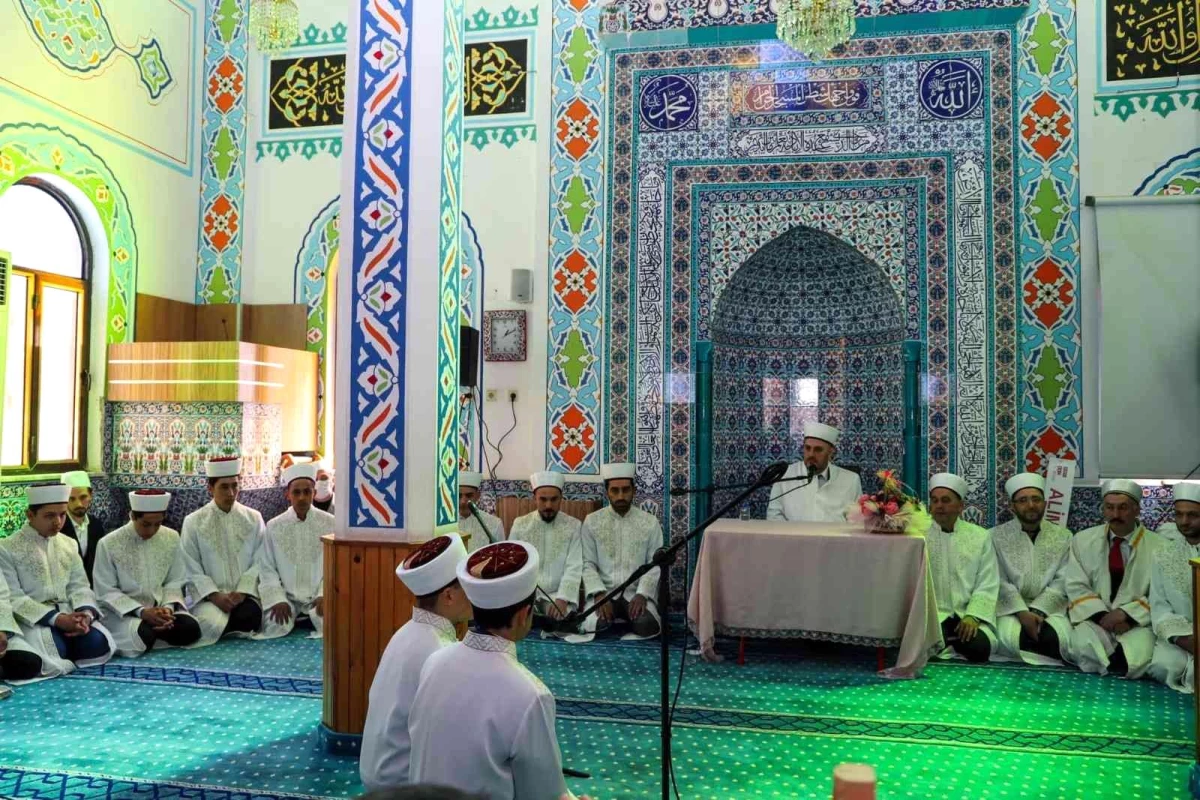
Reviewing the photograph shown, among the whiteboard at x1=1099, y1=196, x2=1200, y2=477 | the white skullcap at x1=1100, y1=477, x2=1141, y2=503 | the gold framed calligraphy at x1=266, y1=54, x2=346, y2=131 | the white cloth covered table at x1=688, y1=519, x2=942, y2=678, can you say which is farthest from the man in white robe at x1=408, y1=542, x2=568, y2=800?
the gold framed calligraphy at x1=266, y1=54, x2=346, y2=131

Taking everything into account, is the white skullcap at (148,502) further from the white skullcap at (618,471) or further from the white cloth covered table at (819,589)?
the white cloth covered table at (819,589)

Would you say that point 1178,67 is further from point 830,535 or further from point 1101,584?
point 830,535

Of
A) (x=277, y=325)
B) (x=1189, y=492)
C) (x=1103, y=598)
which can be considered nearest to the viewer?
(x=1189, y=492)

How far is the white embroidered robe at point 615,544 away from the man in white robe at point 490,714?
3.85m

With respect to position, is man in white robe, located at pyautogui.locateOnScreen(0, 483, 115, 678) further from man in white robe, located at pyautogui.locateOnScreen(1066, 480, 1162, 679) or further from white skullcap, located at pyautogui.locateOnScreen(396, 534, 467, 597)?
man in white robe, located at pyautogui.locateOnScreen(1066, 480, 1162, 679)

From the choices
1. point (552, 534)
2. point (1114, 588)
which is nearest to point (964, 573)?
point (1114, 588)

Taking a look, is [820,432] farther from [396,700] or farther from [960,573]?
[396,700]

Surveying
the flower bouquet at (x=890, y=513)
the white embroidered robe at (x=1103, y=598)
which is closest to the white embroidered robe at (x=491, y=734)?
the flower bouquet at (x=890, y=513)

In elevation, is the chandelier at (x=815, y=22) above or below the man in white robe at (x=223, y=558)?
above

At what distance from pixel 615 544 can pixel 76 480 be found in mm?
3153

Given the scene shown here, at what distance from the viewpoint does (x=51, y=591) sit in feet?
15.8

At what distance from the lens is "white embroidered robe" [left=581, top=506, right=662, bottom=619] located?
5.83 m

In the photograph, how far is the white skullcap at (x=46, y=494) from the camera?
15.9 ft

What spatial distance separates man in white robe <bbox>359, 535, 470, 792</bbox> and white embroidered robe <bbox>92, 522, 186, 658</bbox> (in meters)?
3.20
